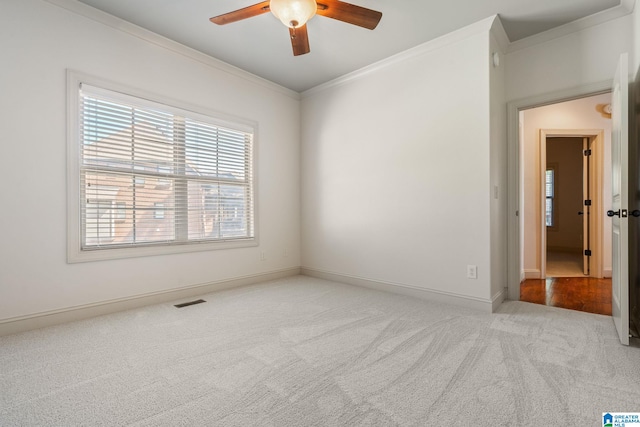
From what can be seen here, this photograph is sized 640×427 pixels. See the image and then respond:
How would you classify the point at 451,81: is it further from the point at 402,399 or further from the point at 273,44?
the point at 402,399

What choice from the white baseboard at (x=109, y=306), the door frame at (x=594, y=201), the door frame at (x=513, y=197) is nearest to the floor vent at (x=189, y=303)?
the white baseboard at (x=109, y=306)

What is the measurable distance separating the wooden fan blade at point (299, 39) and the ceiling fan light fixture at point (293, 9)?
0.33 feet

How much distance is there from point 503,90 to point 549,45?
0.53 m

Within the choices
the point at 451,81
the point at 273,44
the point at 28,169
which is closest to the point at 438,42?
the point at 451,81

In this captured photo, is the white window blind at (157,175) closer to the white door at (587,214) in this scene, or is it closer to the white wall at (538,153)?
the white wall at (538,153)

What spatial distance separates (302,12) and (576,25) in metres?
2.66

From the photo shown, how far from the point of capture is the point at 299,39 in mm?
2439

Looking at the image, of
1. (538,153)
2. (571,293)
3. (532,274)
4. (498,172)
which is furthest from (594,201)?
(498,172)

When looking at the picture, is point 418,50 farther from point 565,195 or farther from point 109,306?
point 565,195

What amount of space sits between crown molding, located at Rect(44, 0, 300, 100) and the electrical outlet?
336cm

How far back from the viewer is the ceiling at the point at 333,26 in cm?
267

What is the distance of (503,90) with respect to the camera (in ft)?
10.9

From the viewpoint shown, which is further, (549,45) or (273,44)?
(273,44)

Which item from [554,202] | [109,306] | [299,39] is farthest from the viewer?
[554,202]
